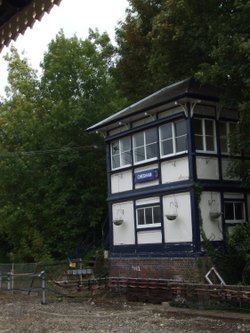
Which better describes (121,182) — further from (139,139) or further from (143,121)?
(143,121)

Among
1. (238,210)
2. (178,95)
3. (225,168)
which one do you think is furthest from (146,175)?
(238,210)

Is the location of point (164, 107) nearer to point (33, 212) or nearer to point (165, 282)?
point (165, 282)

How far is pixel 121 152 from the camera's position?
78.4ft

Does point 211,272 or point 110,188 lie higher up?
point 110,188

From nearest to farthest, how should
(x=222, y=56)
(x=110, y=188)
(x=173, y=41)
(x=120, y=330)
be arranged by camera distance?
(x=120, y=330) < (x=222, y=56) < (x=173, y=41) < (x=110, y=188)

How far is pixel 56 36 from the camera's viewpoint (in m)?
35.3

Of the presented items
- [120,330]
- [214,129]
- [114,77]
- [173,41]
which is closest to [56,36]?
[114,77]

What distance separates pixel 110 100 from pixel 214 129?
13.1 m

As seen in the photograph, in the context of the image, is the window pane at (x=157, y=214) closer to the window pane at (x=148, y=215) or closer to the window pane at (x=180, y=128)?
the window pane at (x=148, y=215)

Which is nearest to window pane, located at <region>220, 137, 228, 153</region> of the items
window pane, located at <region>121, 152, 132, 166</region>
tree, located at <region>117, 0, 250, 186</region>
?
tree, located at <region>117, 0, 250, 186</region>

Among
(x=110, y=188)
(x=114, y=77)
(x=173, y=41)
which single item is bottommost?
(x=110, y=188)

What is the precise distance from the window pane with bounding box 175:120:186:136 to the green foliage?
1029cm

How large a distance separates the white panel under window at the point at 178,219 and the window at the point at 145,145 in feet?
6.70

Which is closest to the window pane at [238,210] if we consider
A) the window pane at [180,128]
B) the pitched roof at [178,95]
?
the window pane at [180,128]
